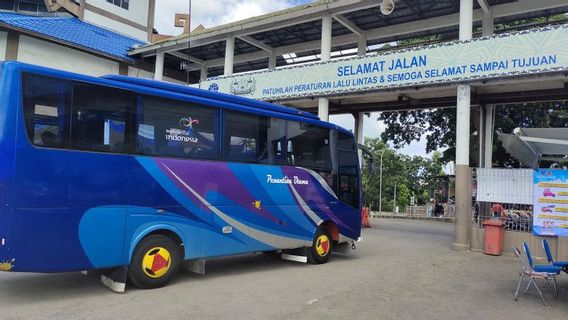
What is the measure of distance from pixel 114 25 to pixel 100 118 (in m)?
24.1

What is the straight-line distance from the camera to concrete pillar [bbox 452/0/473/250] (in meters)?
13.9

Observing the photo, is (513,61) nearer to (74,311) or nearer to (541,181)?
(541,181)

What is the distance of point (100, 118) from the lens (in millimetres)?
6922

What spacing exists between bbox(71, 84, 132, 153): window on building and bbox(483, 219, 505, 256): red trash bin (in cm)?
1065

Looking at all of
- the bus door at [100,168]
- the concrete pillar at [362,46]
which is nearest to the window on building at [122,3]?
the concrete pillar at [362,46]

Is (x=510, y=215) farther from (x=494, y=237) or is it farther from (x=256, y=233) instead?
(x=256, y=233)

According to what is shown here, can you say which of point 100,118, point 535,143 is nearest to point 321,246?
point 100,118

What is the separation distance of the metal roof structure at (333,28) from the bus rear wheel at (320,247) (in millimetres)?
9211

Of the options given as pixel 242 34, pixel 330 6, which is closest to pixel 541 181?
pixel 330 6

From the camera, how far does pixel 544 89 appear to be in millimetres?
15547

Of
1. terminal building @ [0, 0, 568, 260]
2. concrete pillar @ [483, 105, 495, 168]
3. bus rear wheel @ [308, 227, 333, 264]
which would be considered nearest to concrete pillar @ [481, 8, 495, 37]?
terminal building @ [0, 0, 568, 260]

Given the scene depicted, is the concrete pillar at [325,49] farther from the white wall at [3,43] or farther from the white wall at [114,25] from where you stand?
the white wall at [114,25]

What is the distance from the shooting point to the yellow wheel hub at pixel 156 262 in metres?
7.47

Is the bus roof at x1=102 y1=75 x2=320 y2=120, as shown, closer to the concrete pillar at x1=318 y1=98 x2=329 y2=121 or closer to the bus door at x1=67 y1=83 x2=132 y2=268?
the bus door at x1=67 y1=83 x2=132 y2=268
